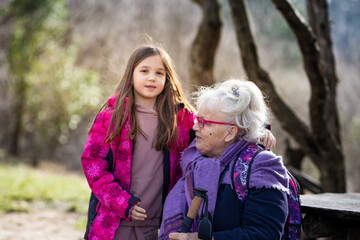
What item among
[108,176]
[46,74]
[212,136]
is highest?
[46,74]

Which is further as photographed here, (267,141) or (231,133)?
(267,141)

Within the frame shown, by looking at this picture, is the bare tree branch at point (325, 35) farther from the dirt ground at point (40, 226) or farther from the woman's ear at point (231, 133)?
the dirt ground at point (40, 226)

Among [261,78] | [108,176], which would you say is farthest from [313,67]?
[108,176]

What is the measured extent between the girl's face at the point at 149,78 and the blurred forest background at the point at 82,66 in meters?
8.79

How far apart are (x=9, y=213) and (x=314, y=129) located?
14.8 ft

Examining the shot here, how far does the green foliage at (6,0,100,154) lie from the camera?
13930mm

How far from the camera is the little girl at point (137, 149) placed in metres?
2.45

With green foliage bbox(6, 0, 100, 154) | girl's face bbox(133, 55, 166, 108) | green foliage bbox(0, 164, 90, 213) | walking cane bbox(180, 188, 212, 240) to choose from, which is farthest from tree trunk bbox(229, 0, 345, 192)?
green foliage bbox(6, 0, 100, 154)

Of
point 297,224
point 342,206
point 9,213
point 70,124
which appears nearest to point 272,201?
point 297,224

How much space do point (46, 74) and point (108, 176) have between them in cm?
1300

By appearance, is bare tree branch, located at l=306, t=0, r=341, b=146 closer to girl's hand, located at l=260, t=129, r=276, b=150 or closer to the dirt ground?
girl's hand, located at l=260, t=129, r=276, b=150

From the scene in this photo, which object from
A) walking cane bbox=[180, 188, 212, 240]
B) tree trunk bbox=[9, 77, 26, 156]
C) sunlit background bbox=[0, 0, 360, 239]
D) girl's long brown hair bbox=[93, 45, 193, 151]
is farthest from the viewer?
tree trunk bbox=[9, 77, 26, 156]

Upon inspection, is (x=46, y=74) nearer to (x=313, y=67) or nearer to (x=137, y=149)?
(x=313, y=67)

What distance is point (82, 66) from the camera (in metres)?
17.8
